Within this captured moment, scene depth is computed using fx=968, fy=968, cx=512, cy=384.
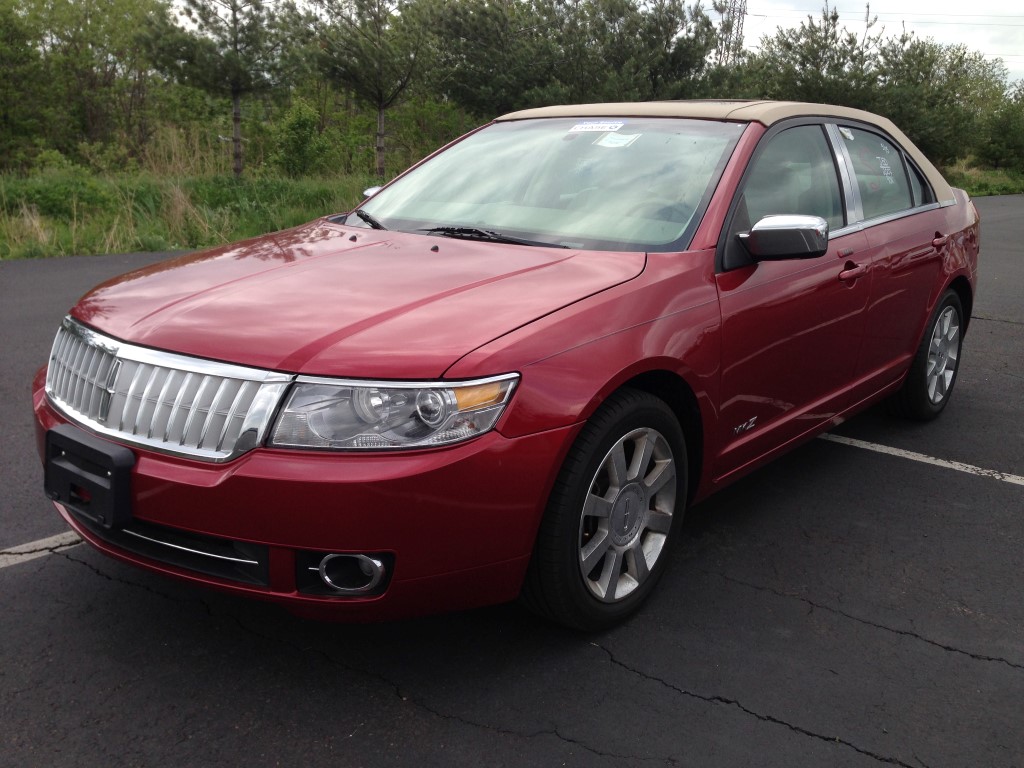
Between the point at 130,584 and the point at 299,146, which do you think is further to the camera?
the point at 299,146

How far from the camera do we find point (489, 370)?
8.21 feet

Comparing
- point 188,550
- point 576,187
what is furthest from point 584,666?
point 576,187

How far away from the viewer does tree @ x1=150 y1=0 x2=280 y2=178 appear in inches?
803

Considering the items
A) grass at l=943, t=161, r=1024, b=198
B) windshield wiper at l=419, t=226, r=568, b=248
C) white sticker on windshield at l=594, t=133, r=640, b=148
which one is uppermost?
white sticker on windshield at l=594, t=133, r=640, b=148

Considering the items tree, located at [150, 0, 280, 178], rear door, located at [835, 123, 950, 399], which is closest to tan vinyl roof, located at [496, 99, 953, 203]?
rear door, located at [835, 123, 950, 399]

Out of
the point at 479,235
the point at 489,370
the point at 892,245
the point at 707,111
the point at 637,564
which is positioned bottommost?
the point at 637,564

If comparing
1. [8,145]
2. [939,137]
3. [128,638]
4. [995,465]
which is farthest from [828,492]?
[8,145]

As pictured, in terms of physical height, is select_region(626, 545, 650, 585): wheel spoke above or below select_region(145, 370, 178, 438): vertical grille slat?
below

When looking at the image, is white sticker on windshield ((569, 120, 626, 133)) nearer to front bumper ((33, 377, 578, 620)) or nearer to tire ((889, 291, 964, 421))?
front bumper ((33, 377, 578, 620))

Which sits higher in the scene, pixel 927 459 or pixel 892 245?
pixel 892 245

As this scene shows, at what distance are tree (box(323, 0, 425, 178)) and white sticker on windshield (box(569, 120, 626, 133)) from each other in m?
20.4

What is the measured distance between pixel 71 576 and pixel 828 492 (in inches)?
123

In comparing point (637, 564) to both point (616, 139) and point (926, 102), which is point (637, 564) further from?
point (926, 102)

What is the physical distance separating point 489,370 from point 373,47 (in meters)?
22.5
